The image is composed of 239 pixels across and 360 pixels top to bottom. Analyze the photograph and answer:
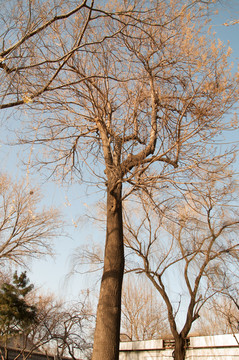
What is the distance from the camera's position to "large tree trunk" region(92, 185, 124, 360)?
313cm

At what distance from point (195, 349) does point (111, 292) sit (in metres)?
6.70

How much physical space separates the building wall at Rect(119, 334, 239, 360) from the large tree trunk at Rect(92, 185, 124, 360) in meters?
5.78

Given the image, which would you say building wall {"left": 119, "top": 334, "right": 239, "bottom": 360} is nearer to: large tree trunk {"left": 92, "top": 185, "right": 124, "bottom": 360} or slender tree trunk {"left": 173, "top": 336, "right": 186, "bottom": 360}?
slender tree trunk {"left": 173, "top": 336, "right": 186, "bottom": 360}

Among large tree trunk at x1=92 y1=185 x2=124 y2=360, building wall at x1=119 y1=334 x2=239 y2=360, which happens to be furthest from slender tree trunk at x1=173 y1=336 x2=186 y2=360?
large tree trunk at x1=92 y1=185 x2=124 y2=360

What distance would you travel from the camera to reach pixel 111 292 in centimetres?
340

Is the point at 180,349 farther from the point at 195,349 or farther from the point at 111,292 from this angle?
the point at 111,292

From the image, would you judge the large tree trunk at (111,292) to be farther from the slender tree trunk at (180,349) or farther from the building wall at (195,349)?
the building wall at (195,349)

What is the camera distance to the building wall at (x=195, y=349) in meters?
7.93

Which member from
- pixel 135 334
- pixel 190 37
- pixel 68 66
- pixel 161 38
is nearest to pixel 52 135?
pixel 68 66

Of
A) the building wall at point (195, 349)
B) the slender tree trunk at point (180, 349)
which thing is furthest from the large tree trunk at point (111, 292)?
the building wall at point (195, 349)

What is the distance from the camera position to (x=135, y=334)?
1888 cm

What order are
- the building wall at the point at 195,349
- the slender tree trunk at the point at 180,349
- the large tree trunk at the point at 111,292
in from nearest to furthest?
the large tree trunk at the point at 111,292, the slender tree trunk at the point at 180,349, the building wall at the point at 195,349

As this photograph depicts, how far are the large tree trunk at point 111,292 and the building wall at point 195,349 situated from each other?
578cm

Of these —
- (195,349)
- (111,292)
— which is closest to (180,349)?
(195,349)
